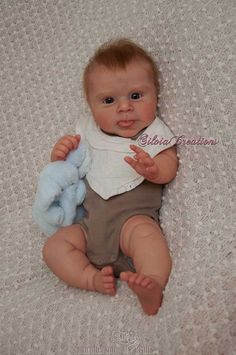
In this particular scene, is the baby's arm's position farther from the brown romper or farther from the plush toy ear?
the plush toy ear

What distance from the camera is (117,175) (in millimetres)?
1116

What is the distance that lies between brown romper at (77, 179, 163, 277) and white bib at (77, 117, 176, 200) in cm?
2

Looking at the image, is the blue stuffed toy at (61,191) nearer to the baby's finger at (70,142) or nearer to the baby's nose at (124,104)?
the baby's finger at (70,142)

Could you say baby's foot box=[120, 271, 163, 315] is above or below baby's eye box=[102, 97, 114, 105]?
below

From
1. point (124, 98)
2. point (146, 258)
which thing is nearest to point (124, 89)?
point (124, 98)

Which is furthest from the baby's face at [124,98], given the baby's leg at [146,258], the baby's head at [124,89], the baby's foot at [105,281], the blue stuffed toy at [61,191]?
the baby's foot at [105,281]

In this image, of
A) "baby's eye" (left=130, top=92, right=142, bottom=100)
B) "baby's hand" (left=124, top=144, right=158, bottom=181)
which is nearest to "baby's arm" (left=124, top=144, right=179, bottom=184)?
"baby's hand" (left=124, top=144, right=158, bottom=181)

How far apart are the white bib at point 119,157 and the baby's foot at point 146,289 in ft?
0.87

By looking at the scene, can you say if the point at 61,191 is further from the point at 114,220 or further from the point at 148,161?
the point at 148,161

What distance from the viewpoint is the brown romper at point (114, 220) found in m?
1.09

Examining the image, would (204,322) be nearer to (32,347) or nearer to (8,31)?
(32,347)

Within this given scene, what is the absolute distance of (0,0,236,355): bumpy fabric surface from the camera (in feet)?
2.82

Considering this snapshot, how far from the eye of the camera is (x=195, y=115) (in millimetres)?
1062

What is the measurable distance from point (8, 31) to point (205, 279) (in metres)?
0.99
